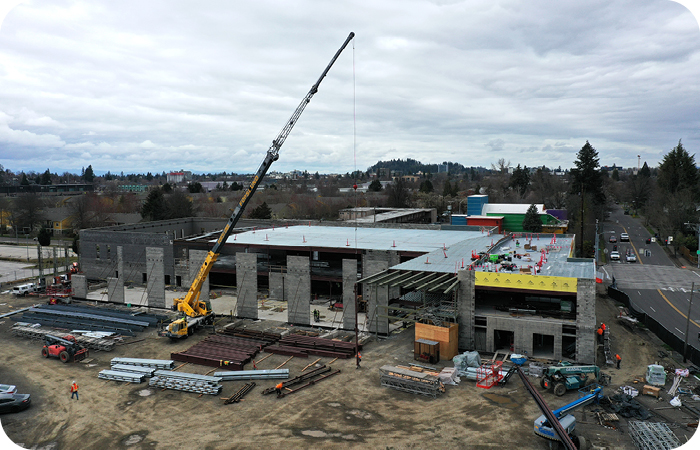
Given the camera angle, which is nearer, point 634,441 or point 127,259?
point 634,441

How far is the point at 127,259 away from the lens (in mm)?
54250

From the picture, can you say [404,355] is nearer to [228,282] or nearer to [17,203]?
[228,282]

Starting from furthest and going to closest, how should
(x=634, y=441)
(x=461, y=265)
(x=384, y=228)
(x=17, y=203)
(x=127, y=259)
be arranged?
1. (x=17, y=203)
2. (x=384, y=228)
3. (x=127, y=259)
4. (x=461, y=265)
5. (x=634, y=441)

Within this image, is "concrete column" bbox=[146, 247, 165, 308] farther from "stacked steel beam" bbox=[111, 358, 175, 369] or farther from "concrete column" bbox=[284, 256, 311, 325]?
"stacked steel beam" bbox=[111, 358, 175, 369]

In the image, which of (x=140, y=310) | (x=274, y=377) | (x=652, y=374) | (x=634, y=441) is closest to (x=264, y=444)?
(x=274, y=377)

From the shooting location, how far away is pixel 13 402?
2389cm

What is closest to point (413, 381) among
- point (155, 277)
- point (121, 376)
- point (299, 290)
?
point (299, 290)

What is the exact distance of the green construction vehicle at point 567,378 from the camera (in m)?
25.2

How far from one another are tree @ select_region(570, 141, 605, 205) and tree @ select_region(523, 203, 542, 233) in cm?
3699

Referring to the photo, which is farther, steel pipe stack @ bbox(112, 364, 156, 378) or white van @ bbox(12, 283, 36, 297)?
white van @ bbox(12, 283, 36, 297)

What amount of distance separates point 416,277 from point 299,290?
396 inches

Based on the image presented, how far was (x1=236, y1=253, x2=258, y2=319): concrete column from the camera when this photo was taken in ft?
133

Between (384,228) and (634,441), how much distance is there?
144 ft

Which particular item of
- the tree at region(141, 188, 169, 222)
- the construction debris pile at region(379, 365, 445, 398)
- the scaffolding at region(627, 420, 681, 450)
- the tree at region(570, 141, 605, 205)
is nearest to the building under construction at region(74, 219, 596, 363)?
the construction debris pile at region(379, 365, 445, 398)
